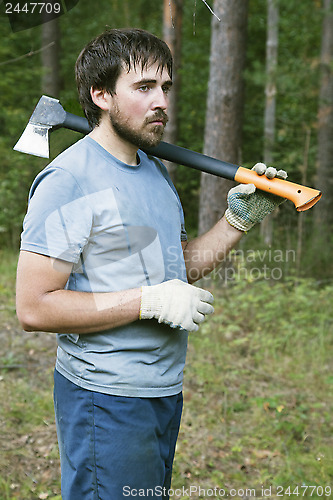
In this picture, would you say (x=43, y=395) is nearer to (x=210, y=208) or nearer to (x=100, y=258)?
(x=100, y=258)

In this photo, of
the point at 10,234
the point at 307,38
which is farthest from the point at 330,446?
the point at 307,38

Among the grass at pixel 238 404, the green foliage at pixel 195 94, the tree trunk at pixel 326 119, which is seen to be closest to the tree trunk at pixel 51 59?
the green foliage at pixel 195 94

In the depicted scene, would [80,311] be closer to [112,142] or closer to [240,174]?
[112,142]

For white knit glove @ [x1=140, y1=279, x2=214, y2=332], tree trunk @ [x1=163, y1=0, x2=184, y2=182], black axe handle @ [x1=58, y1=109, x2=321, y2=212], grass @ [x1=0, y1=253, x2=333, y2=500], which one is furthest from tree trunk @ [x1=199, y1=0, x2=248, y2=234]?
white knit glove @ [x1=140, y1=279, x2=214, y2=332]

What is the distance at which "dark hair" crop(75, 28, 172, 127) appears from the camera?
166 cm

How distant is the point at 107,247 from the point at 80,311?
23cm

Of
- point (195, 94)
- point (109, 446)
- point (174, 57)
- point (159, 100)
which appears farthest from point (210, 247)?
point (195, 94)

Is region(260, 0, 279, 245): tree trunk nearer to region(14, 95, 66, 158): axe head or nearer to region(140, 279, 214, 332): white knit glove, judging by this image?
region(14, 95, 66, 158): axe head

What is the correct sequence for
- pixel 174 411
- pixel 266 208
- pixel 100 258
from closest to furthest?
pixel 100 258 < pixel 174 411 < pixel 266 208

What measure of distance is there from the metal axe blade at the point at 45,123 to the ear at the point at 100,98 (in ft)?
0.98

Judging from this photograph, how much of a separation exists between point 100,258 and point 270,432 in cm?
263

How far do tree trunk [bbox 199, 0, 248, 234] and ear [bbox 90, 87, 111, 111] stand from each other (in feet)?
14.9

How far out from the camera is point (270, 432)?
359 centimetres

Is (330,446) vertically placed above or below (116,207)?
below
